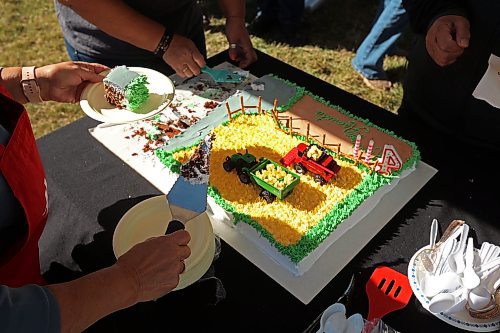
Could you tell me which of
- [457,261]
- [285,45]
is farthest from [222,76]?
[285,45]

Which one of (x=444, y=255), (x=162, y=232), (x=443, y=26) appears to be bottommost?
(x=162, y=232)

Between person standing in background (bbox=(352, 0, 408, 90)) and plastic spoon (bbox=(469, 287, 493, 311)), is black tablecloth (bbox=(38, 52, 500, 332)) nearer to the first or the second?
plastic spoon (bbox=(469, 287, 493, 311))

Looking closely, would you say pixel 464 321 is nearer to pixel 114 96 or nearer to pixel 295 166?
pixel 295 166

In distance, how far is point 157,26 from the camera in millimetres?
1519

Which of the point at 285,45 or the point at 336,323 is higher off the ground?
the point at 336,323

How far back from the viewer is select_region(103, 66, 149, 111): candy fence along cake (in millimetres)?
1319

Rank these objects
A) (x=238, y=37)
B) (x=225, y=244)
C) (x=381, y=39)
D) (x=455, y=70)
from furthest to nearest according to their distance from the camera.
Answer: (x=381, y=39) → (x=238, y=37) → (x=455, y=70) → (x=225, y=244)

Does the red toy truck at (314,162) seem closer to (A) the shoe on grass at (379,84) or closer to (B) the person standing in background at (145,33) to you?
(B) the person standing in background at (145,33)

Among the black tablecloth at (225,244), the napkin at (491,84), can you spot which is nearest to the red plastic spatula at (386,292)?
the black tablecloth at (225,244)

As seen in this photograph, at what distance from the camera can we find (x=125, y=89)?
1312 mm

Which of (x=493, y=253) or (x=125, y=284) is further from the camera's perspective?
(x=493, y=253)

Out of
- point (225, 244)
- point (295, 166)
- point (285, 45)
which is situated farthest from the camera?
point (285, 45)

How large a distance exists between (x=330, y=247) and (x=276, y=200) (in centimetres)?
18

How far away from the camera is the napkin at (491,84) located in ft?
4.19
